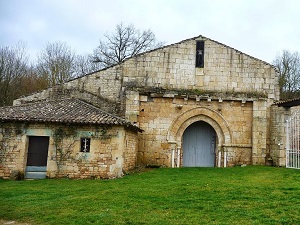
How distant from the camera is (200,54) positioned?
1552 cm

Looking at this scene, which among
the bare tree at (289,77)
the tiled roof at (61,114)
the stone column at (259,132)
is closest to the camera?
the tiled roof at (61,114)

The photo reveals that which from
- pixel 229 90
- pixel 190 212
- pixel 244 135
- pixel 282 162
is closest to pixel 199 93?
pixel 229 90

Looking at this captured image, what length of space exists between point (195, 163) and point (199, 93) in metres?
3.60

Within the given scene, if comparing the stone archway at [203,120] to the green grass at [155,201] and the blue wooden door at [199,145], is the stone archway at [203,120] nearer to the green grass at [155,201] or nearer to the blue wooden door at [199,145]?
the blue wooden door at [199,145]

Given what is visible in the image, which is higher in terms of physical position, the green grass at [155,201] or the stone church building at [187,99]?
the stone church building at [187,99]

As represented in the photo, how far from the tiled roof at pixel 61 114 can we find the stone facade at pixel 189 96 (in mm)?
1798

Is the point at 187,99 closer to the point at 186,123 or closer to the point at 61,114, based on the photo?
the point at 186,123

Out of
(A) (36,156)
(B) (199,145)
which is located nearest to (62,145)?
(A) (36,156)

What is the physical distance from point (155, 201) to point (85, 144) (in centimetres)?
534

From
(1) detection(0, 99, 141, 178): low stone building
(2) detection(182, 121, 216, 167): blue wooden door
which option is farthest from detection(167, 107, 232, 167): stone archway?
(1) detection(0, 99, 141, 178): low stone building

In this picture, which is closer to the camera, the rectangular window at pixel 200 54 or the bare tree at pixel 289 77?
the rectangular window at pixel 200 54

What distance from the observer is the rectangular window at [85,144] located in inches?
479

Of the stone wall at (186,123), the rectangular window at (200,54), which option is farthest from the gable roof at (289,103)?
the rectangular window at (200,54)

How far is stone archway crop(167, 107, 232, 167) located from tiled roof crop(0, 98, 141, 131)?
2327 millimetres
